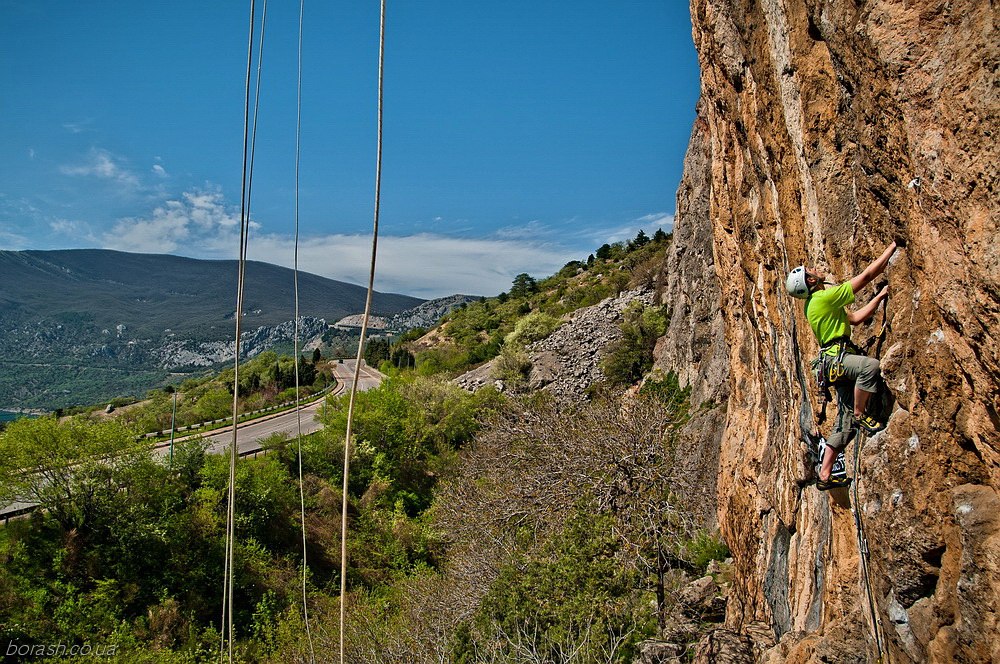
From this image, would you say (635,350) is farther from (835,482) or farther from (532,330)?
(835,482)

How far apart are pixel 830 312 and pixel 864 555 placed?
79.6 inches

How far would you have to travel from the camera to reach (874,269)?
4.53 m

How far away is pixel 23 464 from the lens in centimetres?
1945

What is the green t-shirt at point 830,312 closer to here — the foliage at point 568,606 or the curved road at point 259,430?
the foliage at point 568,606

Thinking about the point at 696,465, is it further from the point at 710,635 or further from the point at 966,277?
the point at 966,277

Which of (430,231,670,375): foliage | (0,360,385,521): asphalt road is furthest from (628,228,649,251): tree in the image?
(0,360,385,521): asphalt road

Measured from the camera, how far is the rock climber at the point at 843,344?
15.1 ft

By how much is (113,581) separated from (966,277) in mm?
23760

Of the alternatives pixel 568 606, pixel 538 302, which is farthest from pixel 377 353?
pixel 568 606

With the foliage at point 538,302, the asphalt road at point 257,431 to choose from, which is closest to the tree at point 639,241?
the foliage at point 538,302

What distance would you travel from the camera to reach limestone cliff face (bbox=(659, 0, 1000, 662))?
11.1 feet

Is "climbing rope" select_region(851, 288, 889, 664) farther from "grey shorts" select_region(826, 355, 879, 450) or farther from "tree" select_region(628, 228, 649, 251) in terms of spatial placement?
"tree" select_region(628, 228, 649, 251)

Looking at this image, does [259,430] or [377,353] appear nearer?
[259,430]

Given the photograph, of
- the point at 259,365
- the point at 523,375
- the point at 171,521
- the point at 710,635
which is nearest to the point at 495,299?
the point at 259,365
